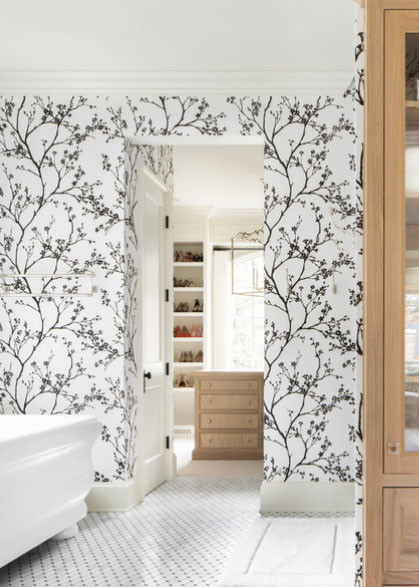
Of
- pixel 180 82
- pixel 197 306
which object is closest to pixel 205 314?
pixel 197 306

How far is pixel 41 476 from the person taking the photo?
3346 millimetres

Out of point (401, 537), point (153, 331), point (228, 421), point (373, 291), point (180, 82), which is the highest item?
point (180, 82)

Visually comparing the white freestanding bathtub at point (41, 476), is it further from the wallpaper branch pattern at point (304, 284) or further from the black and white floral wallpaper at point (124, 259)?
the wallpaper branch pattern at point (304, 284)

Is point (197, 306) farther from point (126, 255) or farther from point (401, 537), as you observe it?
point (401, 537)

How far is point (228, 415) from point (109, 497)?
2.06m

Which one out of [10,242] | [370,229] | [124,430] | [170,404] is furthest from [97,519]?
[370,229]

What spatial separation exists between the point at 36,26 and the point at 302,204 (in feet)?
6.24

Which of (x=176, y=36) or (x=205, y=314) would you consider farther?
(x=205, y=314)

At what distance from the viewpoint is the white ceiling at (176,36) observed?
349cm

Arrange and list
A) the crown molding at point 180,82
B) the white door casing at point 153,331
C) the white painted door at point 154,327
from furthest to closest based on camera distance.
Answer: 1. the white painted door at point 154,327
2. the white door casing at point 153,331
3. the crown molding at point 180,82

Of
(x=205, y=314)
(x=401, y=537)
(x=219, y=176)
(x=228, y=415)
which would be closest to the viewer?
(x=401, y=537)

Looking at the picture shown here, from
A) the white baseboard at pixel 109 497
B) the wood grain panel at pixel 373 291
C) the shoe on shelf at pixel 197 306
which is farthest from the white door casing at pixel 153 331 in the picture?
the shoe on shelf at pixel 197 306

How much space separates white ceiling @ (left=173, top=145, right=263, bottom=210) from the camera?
6.14 metres

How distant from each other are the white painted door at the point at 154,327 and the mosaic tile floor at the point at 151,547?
1.20ft
